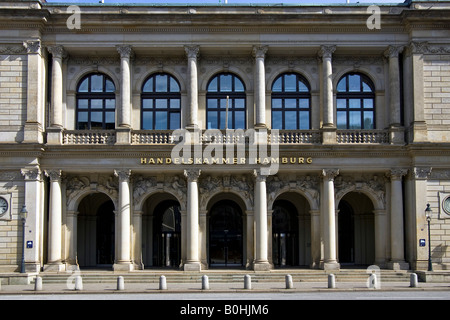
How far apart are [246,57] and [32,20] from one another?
43.5 feet

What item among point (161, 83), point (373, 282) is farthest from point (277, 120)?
point (373, 282)

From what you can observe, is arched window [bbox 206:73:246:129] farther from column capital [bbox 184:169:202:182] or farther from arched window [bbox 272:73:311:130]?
column capital [bbox 184:169:202:182]

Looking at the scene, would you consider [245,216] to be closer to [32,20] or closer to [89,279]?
[89,279]

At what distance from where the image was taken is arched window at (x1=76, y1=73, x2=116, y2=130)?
1646 inches

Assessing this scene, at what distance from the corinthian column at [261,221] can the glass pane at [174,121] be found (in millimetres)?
6198

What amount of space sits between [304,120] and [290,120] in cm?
90

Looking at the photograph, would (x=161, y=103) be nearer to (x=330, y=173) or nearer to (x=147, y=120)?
(x=147, y=120)

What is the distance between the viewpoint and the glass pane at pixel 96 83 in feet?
137

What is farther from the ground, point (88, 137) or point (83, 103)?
point (83, 103)

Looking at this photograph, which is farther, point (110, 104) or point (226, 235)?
point (226, 235)

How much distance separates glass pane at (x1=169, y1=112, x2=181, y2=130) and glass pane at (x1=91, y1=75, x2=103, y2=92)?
4.87 metres

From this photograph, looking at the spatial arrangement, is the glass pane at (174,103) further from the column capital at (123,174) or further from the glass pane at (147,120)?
the column capital at (123,174)

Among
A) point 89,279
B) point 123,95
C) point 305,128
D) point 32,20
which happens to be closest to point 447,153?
point 305,128

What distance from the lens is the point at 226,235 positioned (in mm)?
44188
